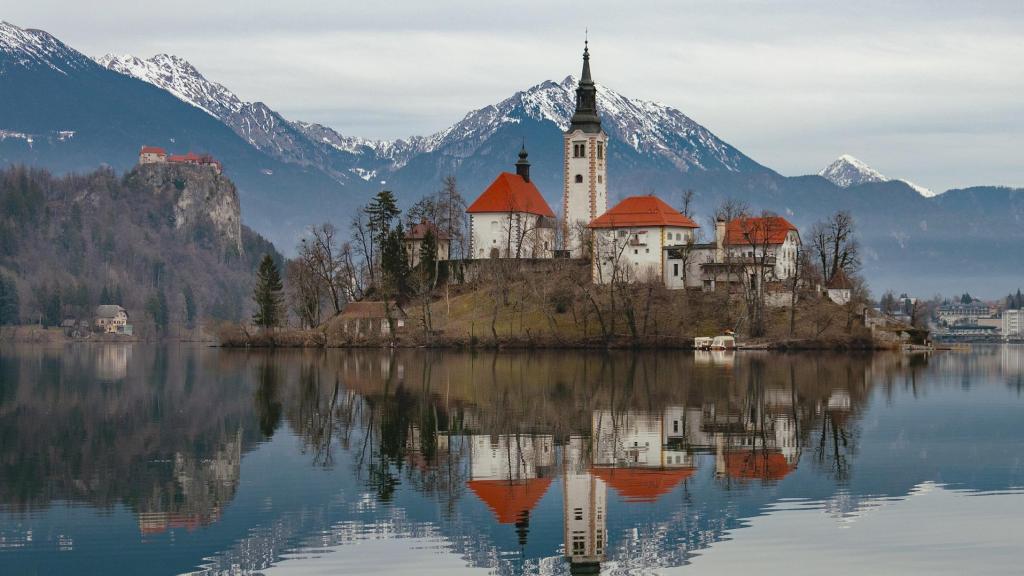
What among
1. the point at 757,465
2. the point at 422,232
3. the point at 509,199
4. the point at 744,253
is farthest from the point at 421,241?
the point at 757,465

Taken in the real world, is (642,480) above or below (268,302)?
below

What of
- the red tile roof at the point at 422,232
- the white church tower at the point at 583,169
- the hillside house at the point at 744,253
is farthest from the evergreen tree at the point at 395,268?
the hillside house at the point at 744,253

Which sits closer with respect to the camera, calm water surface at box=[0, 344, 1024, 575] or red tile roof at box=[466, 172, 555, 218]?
calm water surface at box=[0, 344, 1024, 575]

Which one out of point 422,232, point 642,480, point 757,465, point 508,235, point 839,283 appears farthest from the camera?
point 422,232

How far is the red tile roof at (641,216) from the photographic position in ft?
399

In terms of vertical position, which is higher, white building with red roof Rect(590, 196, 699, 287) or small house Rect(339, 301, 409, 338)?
white building with red roof Rect(590, 196, 699, 287)

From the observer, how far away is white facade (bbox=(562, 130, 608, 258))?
133 m

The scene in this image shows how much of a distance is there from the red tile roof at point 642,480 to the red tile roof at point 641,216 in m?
82.6

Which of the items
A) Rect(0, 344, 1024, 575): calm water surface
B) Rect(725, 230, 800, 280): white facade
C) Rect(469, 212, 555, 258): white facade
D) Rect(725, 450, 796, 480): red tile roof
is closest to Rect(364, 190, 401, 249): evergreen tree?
Rect(469, 212, 555, 258): white facade

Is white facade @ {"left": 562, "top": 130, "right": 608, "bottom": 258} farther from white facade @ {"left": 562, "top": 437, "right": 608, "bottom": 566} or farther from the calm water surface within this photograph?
white facade @ {"left": 562, "top": 437, "right": 608, "bottom": 566}

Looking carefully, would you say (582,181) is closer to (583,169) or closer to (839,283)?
(583,169)

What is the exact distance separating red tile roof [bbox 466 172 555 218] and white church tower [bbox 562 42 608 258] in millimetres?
3107

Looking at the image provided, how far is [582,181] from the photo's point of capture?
134000 millimetres

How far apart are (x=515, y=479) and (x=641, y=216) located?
280ft
